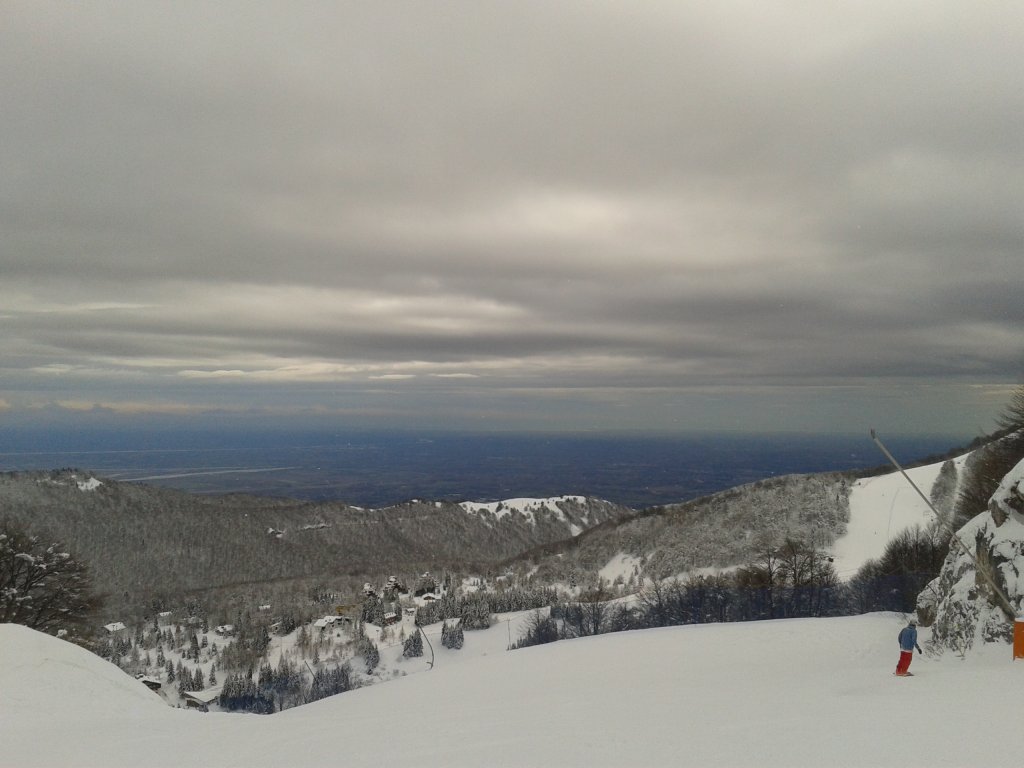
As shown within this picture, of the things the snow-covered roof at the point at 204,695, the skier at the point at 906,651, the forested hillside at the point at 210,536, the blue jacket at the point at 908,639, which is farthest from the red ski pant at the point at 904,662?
the forested hillside at the point at 210,536

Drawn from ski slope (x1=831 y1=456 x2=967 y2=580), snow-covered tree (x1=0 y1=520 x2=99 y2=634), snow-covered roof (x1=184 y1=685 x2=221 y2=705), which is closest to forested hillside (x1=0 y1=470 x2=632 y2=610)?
snow-covered roof (x1=184 y1=685 x2=221 y2=705)

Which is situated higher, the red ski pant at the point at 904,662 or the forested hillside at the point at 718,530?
the red ski pant at the point at 904,662

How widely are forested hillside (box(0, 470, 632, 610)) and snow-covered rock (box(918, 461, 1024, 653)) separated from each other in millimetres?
127404

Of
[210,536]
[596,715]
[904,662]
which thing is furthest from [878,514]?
[210,536]

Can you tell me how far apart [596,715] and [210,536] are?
540 feet

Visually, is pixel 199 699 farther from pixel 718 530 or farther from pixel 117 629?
pixel 718 530

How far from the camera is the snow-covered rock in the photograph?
49.7 ft

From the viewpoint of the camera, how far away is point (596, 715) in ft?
41.8

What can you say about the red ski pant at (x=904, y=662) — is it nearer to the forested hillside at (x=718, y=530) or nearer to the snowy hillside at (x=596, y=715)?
the snowy hillside at (x=596, y=715)

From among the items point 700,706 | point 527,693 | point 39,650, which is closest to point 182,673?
point 39,650

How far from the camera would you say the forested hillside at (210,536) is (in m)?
130

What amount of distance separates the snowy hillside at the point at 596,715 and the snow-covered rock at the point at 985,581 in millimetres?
784

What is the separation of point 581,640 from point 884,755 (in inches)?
898

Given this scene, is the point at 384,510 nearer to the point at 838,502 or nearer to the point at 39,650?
the point at 838,502
